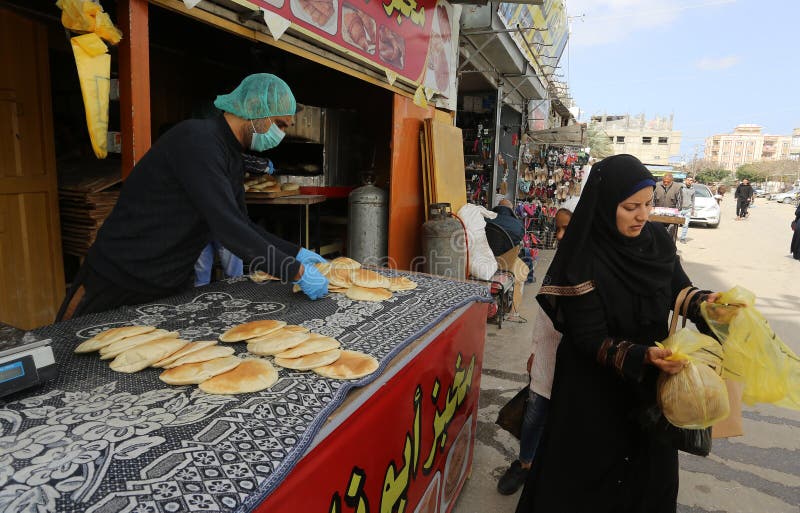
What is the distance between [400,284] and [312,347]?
3.11 feet

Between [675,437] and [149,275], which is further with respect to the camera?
[149,275]

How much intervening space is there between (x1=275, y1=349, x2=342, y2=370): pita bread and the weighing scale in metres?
0.54

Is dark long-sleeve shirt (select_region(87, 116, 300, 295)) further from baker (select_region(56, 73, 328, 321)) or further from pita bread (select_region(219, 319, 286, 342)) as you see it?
pita bread (select_region(219, 319, 286, 342))

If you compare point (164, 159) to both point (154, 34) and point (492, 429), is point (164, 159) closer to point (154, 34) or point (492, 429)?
point (492, 429)

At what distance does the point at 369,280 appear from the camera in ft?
7.34

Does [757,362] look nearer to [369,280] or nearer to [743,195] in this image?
[369,280]

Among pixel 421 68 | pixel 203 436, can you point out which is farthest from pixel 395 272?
pixel 421 68

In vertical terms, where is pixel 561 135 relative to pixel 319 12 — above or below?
above

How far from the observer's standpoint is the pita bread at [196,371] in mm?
1162

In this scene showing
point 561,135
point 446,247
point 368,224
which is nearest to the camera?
point 446,247

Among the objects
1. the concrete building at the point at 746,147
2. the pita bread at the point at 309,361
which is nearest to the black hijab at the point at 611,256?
the pita bread at the point at 309,361

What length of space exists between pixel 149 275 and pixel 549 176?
14.8 meters

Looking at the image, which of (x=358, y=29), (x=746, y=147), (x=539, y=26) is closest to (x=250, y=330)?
(x=358, y=29)

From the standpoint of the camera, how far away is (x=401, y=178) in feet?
16.7
